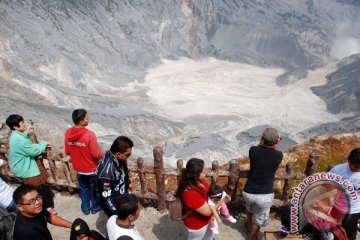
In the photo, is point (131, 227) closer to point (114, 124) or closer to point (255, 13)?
point (114, 124)

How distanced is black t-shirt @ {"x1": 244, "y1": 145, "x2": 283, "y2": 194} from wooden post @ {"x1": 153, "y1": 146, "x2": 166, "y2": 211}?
1498mm

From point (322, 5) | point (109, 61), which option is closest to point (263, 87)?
point (109, 61)

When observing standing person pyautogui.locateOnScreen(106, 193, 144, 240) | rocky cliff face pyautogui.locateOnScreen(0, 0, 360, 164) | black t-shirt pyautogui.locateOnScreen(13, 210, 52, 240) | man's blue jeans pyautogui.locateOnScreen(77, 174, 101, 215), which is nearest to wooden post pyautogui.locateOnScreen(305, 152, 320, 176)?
standing person pyautogui.locateOnScreen(106, 193, 144, 240)

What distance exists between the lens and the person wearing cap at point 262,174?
170 inches

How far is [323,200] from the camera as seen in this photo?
9.22ft

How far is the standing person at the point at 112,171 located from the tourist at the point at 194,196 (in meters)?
0.83

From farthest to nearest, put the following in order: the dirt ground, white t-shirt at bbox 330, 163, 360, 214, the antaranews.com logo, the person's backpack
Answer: the dirt ground, white t-shirt at bbox 330, 163, 360, 214, the person's backpack, the antaranews.com logo

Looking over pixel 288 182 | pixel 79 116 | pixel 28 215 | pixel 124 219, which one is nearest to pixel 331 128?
pixel 288 182

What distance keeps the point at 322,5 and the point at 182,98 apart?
75273 mm

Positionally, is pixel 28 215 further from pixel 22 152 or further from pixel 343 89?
pixel 343 89

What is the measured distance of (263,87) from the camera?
52.2m

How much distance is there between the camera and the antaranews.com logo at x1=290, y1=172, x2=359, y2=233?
9.19 ft

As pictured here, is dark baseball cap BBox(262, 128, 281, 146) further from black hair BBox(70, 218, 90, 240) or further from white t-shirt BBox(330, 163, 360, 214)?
black hair BBox(70, 218, 90, 240)

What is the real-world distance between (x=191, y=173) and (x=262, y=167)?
1200 mm
